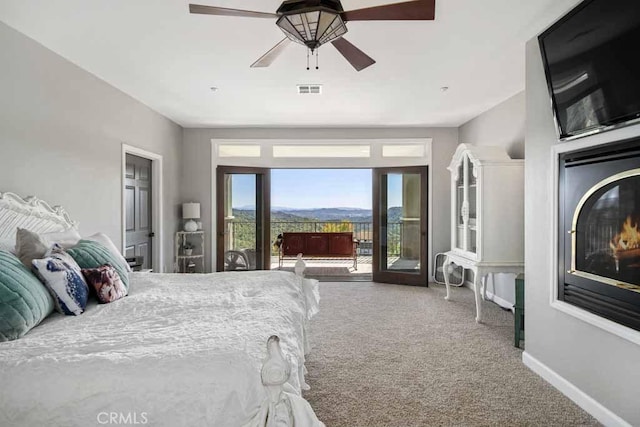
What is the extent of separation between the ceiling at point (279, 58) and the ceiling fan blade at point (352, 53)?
0.99ft

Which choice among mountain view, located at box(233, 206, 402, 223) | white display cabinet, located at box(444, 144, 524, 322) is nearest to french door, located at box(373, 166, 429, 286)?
white display cabinet, located at box(444, 144, 524, 322)

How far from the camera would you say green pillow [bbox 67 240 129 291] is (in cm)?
246

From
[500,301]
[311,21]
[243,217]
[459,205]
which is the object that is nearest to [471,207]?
[459,205]

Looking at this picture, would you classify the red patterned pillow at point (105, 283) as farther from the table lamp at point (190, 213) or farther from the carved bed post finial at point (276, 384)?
the table lamp at point (190, 213)

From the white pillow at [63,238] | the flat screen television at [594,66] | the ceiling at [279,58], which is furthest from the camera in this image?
the white pillow at [63,238]

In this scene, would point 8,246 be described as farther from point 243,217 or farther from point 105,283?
point 243,217

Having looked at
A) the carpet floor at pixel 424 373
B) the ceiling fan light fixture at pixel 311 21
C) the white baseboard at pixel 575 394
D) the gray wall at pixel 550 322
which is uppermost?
the ceiling fan light fixture at pixel 311 21

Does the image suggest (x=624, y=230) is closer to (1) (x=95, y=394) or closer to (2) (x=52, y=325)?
(1) (x=95, y=394)

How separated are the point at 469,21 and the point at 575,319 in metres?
2.11

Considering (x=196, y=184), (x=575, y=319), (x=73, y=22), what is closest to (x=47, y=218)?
(x=73, y=22)

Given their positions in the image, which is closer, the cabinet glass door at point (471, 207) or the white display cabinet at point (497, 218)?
the white display cabinet at point (497, 218)

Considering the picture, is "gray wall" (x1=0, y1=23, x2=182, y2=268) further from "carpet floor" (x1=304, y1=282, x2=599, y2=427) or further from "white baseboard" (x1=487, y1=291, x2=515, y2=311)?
"white baseboard" (x1=487, y1=291, x2=515, y2=311)

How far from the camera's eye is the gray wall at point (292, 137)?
248 inches

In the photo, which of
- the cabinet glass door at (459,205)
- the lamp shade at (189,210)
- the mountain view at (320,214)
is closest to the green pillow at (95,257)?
the lamp shade at (189,210)
